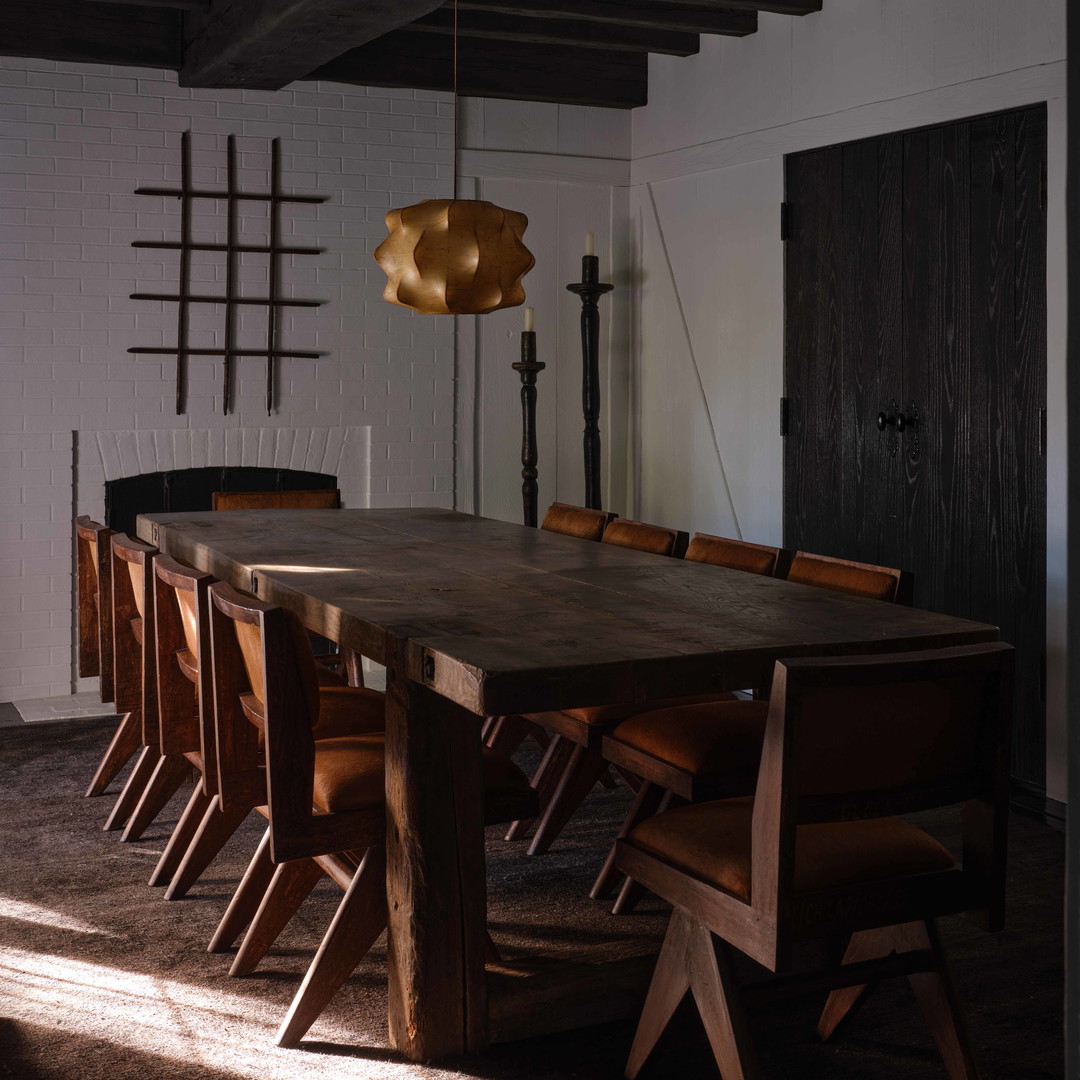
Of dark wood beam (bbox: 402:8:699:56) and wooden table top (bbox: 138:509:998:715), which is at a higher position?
dark wood beam (bbox: 402:8:699:56)

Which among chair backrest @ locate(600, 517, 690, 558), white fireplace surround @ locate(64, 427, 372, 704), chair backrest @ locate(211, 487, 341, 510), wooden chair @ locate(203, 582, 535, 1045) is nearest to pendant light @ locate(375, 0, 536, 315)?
chair backrest @ locate(600, 517, 690, 558)

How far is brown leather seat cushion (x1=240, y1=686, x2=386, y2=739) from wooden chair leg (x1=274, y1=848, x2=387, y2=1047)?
0.51 meters

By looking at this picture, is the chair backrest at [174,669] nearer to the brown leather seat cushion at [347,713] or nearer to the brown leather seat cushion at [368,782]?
the brown leather seat cushion at [347,713]

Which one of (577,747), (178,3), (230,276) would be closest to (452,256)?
(577,747)

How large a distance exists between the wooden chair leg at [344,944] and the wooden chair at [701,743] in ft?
1.70

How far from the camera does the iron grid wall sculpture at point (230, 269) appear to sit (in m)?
5.82

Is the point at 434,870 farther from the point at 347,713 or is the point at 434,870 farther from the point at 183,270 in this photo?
the point at 183,270

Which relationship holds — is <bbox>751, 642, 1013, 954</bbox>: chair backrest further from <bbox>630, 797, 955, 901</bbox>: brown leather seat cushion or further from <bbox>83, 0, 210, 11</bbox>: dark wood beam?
<bbox>83, 0, 210, 11</bbox>: dark wood beam

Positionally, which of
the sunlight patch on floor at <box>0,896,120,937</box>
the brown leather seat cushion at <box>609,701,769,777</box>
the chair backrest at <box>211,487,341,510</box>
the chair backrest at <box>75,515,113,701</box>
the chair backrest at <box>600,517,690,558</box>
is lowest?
the sunlight patch on floor at <box>0,896,120,937</box>

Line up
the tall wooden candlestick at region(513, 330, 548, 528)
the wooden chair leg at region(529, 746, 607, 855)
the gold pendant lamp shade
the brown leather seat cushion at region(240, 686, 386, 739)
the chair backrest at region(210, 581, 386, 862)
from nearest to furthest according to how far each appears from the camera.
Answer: the chair backrest at region(210, 581, 386, 862) < the brown leather seat cushion at region(240, 686, 386, 739) < the gold pendant lamp shade < the wooden chair leg at region(529, 746, 607, 855) < the tall wooden candlestick at region(513, 330, 548, 528)

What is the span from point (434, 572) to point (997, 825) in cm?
163

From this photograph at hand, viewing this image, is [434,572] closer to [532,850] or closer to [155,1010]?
[532,850]

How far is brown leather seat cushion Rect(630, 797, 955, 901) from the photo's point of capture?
2086 mm

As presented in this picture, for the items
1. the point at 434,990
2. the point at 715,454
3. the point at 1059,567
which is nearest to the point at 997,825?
the point at 434,990
